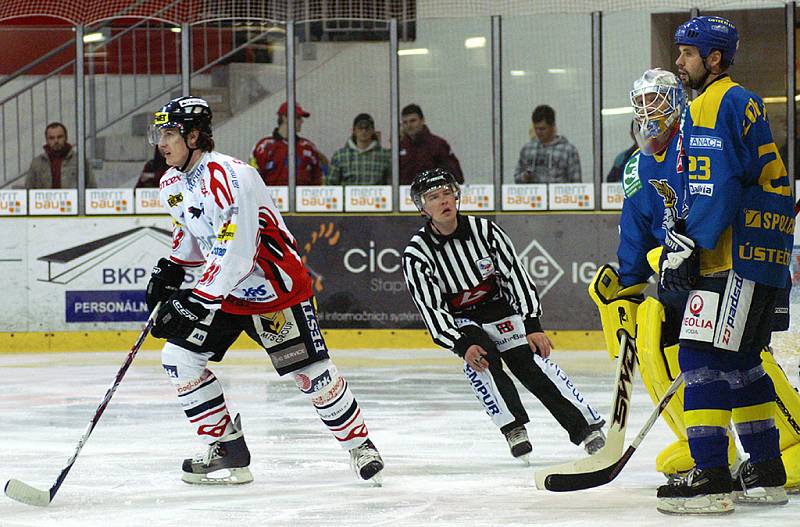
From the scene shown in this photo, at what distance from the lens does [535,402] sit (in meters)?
5.77

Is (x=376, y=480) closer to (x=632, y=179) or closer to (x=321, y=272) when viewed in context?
(x=632, y=179)

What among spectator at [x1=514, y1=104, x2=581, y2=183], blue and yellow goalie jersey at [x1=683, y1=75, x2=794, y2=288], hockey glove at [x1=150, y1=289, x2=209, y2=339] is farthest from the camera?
spectator at [x1=514, y1=104, x2=581, y2=183]

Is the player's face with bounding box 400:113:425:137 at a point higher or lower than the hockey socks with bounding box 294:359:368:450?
higher

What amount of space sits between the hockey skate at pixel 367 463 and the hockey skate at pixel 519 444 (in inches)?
20.6

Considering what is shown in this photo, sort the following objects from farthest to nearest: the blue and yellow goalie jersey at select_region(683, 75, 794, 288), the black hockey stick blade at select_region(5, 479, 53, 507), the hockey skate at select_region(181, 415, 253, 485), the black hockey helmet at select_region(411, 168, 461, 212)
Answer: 1. the black hockey helmet at select_region(411, 168, 461, 212)
2. the hockey skate at select_region(181, 415, 253, 485)
3. the black hockey stick blade at select_region(5, 479, 53, 507)
4. the blue and yellow goalie jersey at select_region(683, 75, 794, 288)

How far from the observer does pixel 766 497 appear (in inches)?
135

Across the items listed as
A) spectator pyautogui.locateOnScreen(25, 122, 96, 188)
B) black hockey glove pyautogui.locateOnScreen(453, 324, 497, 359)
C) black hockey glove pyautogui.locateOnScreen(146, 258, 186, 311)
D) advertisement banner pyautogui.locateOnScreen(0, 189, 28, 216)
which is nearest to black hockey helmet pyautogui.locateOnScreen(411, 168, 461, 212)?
black hockey glove pyautogui.locateOnScreen(453, 324, 497, 359)

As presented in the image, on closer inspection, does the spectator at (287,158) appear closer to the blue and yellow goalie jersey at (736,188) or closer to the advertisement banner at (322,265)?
the advertisement banner at (322,265)

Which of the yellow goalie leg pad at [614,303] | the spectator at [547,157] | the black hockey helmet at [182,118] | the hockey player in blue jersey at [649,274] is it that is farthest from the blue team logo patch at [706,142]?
the spectator at [547,157]

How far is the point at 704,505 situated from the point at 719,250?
63 centimetres

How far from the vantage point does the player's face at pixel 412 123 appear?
8.88m

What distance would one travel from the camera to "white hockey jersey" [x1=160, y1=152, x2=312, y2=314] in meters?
3.79

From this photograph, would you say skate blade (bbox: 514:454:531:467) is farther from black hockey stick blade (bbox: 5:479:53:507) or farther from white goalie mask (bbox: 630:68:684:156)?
black hockey stick blade (bbox: 5:479:53:507)

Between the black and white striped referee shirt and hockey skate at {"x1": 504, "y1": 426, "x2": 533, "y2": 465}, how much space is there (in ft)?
1.14
